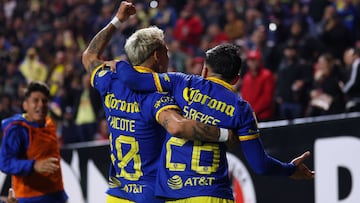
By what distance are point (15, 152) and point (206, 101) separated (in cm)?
277

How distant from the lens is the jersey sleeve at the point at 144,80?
226 inches

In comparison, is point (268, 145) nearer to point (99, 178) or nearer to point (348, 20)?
point (99, 178)

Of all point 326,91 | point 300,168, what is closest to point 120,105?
point 300,168

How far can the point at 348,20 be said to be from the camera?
45.6ft

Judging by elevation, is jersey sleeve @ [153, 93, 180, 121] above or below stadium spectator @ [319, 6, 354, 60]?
below

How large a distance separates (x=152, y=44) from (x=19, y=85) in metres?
12.3

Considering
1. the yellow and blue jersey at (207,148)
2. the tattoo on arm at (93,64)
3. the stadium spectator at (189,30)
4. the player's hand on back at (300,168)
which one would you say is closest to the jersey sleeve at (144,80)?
the yellow and blue jersey at (207,148)

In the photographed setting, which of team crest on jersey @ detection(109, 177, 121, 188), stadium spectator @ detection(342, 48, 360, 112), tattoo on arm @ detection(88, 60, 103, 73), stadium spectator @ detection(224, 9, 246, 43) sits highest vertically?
stadium spectator @ detection(224, 9, 246, 43)

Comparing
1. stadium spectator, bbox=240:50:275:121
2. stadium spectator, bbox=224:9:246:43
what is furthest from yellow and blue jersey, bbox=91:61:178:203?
stadium spectator, bbox=224:9:246:43

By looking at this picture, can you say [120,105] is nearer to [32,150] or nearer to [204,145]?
[204,145]

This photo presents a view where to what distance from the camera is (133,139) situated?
19.8 feet

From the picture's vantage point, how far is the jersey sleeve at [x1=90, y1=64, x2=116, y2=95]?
20.2ft

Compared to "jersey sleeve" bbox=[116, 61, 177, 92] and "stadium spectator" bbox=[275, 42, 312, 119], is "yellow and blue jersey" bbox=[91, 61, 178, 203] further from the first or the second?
"stadium spectator" bbox=[275, 42, 312, 119]

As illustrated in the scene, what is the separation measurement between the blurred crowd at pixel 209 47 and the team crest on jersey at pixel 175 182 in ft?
14.5
